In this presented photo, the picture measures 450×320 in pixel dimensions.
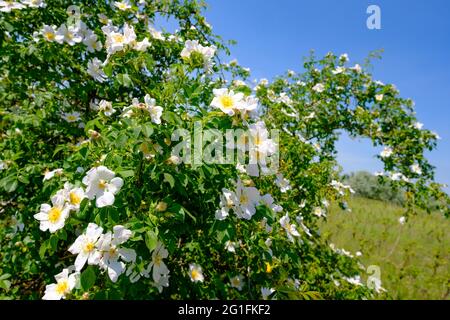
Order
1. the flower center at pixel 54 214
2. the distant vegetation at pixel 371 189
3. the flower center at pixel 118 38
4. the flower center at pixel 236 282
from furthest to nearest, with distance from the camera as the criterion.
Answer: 1. the distant vegetation at pixel 371 189
2. the flower center at pixel 236 282
3. the flower center at pixel 118 38
4. the flower center at pixel 54 214

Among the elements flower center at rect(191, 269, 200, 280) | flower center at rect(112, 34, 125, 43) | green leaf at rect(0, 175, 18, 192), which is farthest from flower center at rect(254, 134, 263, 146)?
green leaf at rect(0, 175, 18, 192)

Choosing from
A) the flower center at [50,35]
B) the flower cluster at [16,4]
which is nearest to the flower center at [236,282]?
the flower center at [50,35]

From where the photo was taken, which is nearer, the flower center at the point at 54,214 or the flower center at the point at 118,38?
the flower center at the point at 54,214

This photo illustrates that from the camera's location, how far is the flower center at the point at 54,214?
46.5 inches

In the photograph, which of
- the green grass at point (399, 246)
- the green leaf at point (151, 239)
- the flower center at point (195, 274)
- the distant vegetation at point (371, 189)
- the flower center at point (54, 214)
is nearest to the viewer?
the green leaf at point (151, 239)

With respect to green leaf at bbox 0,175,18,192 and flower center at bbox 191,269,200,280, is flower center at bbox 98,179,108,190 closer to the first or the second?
green leaf at bbox 0,175,18,192

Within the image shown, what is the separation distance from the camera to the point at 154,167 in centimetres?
109

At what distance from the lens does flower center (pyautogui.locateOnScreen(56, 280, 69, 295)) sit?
1219 mm

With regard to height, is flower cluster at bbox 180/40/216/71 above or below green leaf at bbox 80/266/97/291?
above

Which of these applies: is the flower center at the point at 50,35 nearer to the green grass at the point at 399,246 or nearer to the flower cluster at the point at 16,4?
the flower cluster at the point at 16,4

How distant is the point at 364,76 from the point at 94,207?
327cm

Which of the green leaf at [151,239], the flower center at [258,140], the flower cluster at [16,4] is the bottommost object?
the green leaf at [151,239]

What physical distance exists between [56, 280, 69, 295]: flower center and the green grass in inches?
103
